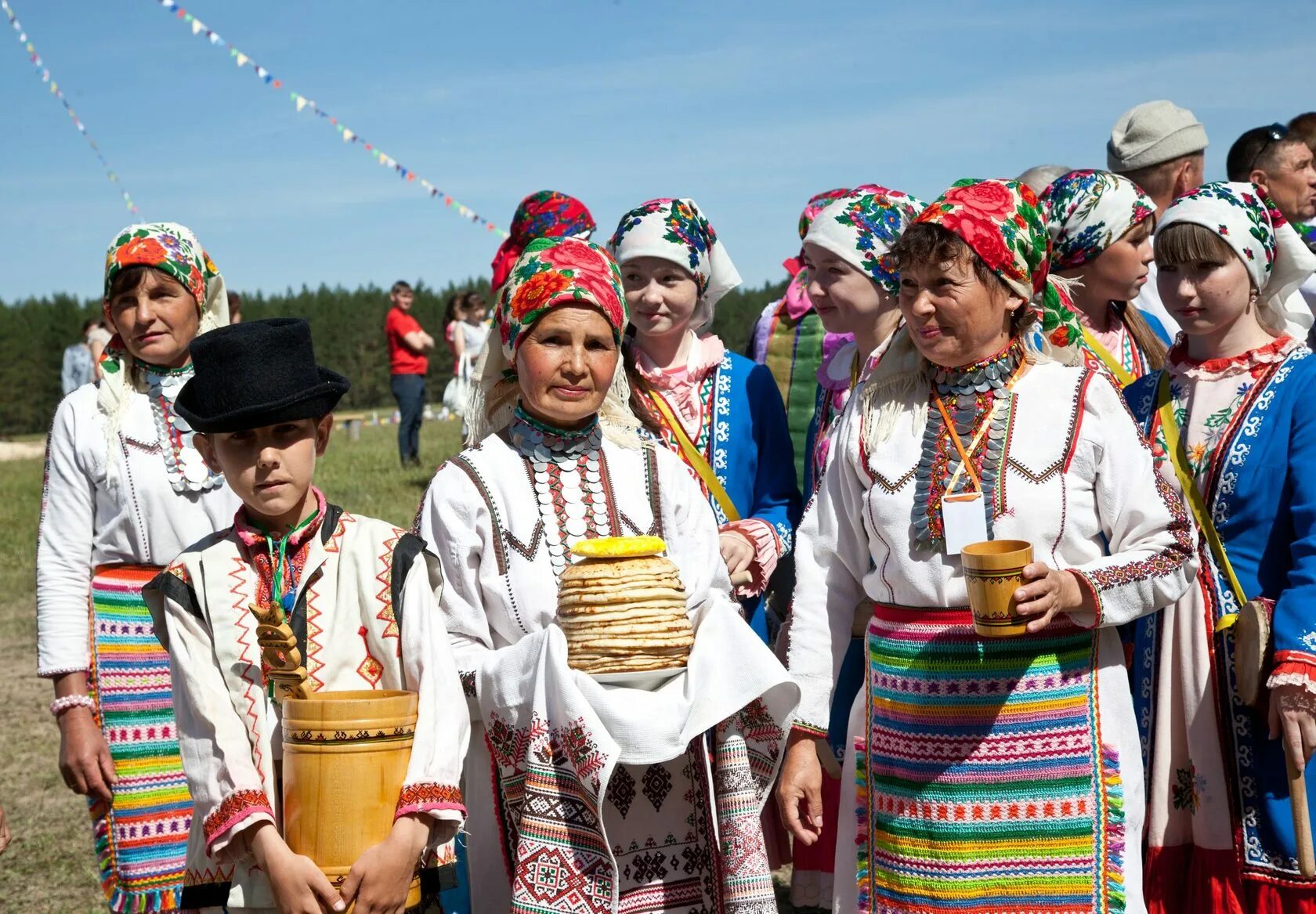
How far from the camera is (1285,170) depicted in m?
6.56

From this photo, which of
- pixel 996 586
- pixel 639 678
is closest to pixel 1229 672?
pixel 996 586

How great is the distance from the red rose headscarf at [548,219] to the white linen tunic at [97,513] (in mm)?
1563

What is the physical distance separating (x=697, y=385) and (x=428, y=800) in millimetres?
2067

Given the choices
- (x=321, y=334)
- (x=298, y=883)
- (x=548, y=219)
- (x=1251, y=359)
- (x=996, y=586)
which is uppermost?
(x=321, y=334)

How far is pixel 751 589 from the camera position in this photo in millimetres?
4066

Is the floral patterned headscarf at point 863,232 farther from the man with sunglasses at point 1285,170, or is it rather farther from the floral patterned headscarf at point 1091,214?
the man with sunglasses at point 1285,170

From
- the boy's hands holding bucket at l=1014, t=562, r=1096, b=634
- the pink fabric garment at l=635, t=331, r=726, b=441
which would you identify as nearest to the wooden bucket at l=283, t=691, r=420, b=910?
the boy's hands holding bucket at l=1014, t=562, r=1096, b=634

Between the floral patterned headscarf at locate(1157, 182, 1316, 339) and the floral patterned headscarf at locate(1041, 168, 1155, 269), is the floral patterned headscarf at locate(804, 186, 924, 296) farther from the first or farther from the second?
the floral patterned headscarf at locate(1157, 182, 1316, 339)

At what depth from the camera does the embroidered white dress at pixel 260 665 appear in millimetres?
2771

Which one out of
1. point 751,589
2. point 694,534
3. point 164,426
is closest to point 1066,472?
point 694,534

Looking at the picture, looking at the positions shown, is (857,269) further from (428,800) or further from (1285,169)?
(1285,169)

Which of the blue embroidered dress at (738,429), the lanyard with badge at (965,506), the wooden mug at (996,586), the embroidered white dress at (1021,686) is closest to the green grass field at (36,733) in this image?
the blue embroidered dress at (738,429)

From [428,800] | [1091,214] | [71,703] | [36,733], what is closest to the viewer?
[428,800]

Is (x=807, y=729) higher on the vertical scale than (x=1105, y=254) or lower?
lower
